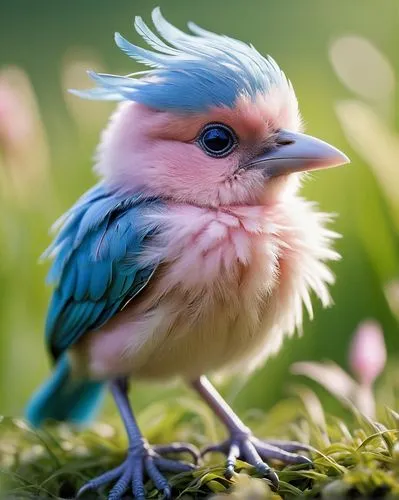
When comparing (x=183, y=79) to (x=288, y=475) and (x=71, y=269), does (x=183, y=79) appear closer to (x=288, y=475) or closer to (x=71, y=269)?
(x=71, y=269)

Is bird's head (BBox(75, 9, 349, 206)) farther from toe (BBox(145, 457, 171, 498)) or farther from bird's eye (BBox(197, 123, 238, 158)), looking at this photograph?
toe (BBox(145, 457, 171, 498))

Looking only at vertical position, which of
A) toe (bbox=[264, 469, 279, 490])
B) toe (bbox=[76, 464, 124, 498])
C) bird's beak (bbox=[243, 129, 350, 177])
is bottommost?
toe (bbox=[76, 464, 124, 498])

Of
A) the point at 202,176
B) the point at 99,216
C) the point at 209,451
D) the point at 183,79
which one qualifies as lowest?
the point at 209,451

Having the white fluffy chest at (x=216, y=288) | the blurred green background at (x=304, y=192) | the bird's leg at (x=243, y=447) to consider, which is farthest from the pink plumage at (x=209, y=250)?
the blurred green background at (x=304, y=192)

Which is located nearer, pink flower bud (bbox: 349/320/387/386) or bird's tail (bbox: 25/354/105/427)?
pink flower bud (bbox: 349/320/387/386)

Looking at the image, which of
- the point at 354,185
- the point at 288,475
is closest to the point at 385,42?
the point at 354,185

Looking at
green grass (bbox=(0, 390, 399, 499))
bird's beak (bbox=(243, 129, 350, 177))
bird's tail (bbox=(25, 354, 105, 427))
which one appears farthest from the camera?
bird's tail (bbox=(25, 354, 105, 427))

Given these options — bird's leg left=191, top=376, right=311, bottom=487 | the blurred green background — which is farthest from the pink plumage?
the blurred green background
